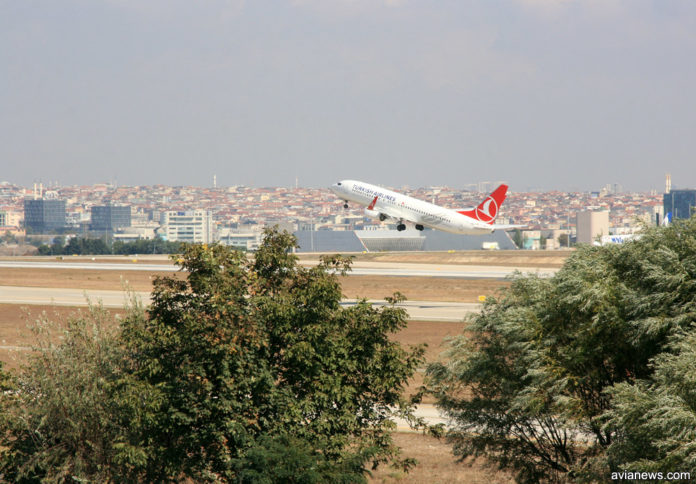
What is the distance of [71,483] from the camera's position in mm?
23453

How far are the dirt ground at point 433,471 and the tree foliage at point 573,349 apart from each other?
10.3ft

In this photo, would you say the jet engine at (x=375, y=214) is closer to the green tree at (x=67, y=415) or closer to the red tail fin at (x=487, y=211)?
the red tail fin at (x=487, y=211)

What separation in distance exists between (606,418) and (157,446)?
1252cm

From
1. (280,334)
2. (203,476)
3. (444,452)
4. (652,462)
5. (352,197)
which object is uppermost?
(352,197)

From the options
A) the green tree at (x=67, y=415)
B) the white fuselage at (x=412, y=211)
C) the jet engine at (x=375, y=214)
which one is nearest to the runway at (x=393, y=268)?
the white fuselage at (x=412, y=211)

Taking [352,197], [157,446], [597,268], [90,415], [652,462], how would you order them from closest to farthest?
[652,462] < [157,446] < [90,415] < [597,268] < [352,197]

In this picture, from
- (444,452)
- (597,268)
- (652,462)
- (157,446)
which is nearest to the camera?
(652,462)

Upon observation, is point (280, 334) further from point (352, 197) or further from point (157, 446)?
point (352, 197)

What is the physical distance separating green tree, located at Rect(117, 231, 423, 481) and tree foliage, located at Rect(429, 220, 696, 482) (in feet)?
15.1

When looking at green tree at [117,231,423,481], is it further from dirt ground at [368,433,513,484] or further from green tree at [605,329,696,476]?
dirt ground at [368,433,513,484]

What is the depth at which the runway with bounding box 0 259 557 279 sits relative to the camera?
101438 mm

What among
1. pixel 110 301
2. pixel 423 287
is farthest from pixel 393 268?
pixel 110 301

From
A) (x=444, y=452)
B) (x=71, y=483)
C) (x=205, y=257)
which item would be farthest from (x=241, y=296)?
(x=444, y=452)

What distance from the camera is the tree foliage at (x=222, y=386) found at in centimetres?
2052
